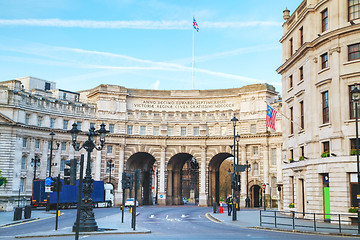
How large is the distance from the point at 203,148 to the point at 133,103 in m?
15.1

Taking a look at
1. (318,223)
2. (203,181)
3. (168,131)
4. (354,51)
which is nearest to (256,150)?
(203,181)

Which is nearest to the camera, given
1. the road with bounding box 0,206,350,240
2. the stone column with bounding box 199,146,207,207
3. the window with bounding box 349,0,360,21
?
the road with bounding box 0,206,350,240

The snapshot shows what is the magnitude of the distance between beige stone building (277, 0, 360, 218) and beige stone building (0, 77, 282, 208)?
31967 mm

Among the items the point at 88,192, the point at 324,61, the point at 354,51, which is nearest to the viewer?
the point at 88,192

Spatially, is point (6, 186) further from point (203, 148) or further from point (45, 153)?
point (203, 148)

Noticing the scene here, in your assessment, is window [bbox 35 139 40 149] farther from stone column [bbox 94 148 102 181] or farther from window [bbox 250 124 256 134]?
window [bbox 250 124 256 134]

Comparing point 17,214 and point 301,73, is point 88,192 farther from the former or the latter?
point 301,73

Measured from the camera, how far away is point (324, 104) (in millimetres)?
37094

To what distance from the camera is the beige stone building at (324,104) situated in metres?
34.0

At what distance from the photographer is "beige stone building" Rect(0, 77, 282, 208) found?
73.6 m

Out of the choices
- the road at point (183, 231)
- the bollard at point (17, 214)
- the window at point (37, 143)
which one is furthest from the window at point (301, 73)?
the window at point (37, 143)

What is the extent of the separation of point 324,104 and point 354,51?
195 inches

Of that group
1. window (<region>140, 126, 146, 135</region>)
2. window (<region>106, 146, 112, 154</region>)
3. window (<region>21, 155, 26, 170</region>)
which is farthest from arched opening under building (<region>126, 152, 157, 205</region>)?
window (<region>21, 155, 26, 170</region>)

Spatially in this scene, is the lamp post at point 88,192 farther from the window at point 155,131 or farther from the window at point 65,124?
the window at point 155,131
